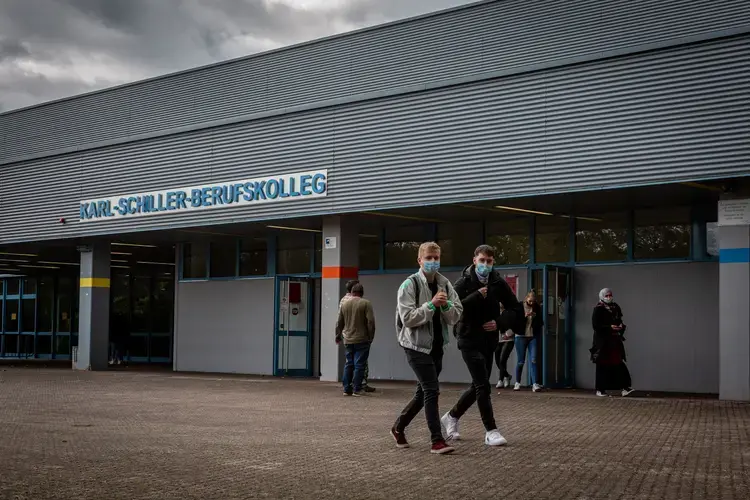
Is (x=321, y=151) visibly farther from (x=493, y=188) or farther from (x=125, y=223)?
(x=125, y=223)

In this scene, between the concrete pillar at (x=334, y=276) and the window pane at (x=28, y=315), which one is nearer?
the concrete pillar at (x=334, y=276)

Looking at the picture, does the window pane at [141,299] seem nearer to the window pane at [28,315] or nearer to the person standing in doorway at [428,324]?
the window pane at [28,315]

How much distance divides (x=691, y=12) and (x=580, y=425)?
7.22m

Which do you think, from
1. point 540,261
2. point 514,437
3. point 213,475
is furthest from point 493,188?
point 213,475

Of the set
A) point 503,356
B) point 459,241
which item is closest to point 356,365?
point 503,356

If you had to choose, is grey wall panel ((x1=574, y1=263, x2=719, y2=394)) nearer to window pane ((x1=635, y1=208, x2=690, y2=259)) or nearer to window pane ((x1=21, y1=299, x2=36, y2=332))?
window pane ((x1=635, y1=208, x2=690, y2=259))

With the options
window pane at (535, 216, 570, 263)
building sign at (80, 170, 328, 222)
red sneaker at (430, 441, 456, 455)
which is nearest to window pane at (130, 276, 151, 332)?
building sign at (80, 170, 328, 222)

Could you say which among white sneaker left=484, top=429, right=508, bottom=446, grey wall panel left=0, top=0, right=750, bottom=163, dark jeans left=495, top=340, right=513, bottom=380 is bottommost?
white sneaker left=484, top=429, right=508, bottom=446

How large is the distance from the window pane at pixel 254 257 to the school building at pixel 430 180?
0.20 feet

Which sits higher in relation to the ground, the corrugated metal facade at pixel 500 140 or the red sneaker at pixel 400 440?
the corrugated metal facade at pixel 500 140

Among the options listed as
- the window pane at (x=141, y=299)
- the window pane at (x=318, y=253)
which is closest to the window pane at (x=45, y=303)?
the window pane at (x=141, y=299)

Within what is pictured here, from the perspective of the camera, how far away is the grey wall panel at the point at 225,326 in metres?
24.2

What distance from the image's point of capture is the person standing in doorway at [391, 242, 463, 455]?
8.89 meters

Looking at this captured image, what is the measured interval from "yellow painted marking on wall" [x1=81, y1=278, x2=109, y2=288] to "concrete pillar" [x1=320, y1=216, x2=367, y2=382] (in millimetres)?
8249
